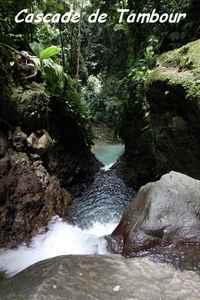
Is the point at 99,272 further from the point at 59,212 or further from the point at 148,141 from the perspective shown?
the point at 148,141

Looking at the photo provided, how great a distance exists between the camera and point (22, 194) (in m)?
5.65

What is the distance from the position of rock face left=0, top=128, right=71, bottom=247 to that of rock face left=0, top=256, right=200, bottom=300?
2.01 m

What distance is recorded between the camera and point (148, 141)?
7.35 m

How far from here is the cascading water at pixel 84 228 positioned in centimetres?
469

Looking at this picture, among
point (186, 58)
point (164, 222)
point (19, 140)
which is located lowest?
point (19, 140)

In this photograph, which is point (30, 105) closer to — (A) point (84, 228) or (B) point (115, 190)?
(A) point (84, 228)

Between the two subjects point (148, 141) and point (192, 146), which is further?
point (148, 141)

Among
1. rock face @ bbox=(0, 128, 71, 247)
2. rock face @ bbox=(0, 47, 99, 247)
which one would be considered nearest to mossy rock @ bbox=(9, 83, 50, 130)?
rock face @ bbox=(0, 47, 99, 247)

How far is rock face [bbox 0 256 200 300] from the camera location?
109 inches

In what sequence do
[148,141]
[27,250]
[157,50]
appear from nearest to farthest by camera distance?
[27,250] → [148,141] → [157,50]

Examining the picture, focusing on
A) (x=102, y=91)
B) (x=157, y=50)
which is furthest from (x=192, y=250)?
(x=102, y=91)

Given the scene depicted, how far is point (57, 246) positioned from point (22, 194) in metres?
1.15

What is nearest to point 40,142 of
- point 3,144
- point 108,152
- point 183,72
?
point 3,144

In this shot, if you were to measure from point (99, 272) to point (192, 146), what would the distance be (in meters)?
3.10
